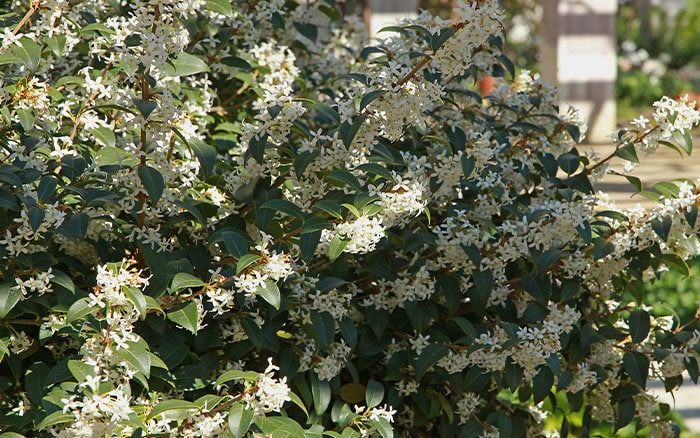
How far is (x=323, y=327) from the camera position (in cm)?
161

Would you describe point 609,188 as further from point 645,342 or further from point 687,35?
point 687,35

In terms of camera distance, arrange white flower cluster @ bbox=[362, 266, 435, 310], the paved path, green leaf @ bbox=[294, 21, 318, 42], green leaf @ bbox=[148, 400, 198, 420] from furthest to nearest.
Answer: the paved path, green leaf @ bbox=[294, 21, 318, 42], white flower cluster @ bbox=[362, 266, 435, 310], green leaf @ bbox=[148, 400, 198, 420]

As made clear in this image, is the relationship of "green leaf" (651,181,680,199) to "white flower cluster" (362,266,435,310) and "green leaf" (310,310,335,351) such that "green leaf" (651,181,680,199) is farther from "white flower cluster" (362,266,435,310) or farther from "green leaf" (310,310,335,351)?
"green leaf" (310,310,335,351)

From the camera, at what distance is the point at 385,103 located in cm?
159

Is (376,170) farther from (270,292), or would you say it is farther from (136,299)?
(136,299)

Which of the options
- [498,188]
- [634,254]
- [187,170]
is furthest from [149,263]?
[634,254]

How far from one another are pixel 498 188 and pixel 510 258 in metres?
0.19

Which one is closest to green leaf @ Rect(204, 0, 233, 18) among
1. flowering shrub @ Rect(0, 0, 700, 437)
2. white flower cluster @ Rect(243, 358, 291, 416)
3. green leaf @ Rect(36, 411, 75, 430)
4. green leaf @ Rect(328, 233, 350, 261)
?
flowering shrub @ Rect(0, 0, 700, 437)

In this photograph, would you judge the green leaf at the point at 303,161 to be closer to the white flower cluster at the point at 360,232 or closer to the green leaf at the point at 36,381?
the white flower cluster at the point at 360,232

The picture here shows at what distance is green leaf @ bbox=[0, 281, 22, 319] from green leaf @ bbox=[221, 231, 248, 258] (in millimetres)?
363

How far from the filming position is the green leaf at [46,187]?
1492 mm

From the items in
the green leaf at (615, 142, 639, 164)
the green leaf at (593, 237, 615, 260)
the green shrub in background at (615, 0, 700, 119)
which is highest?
the green leaf at (615, 142, 639, 164)

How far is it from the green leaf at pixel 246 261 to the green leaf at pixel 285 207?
4.3 inches

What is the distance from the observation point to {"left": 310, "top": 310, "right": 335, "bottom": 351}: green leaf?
1.60 meters
